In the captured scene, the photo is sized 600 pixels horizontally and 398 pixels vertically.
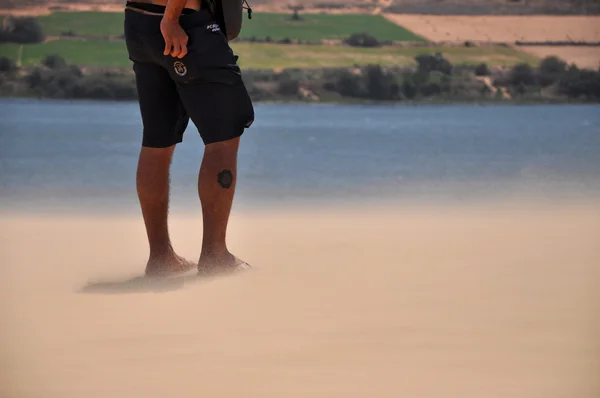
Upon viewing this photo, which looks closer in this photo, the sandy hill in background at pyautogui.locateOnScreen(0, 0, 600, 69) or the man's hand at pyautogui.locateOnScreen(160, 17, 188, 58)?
the man's hand at pyautogui.locateOnScreen(160, 17, 188, 58)

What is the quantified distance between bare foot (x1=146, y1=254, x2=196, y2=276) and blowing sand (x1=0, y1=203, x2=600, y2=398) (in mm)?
104

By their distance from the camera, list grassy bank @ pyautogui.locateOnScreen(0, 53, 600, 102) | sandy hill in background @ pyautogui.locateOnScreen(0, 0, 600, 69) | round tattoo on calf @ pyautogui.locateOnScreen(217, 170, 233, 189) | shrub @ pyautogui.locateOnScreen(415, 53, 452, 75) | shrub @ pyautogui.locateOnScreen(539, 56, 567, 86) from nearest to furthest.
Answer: round tattoo on calf @ pyautogui.locateOnScreen(217, 170, 233, 189) → sandy hill in background @ pyautogui.locateOnScreen(0, 0, 600, 69) → shrub @ pyautogui.locateOnScreen(539, 56, 567, 86) → grassy bank @ pyautogui.locateOnScreen(0, 53, 600, 102) → shrub @ pyautogui.locateOnScreen(415, 53, 452, 75)

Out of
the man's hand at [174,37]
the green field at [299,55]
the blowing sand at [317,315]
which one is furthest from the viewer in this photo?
the green field at [299,55]

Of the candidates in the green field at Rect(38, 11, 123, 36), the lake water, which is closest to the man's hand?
the lake water

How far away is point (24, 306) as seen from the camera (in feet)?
8.93

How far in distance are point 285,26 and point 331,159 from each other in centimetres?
930

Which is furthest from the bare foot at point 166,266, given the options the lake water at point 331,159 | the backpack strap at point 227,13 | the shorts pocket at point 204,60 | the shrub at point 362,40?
the shrub at point 362,40

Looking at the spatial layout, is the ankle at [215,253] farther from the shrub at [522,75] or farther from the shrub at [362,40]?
the shrub at [362,40]

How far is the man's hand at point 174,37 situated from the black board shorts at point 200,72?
30 millimetres

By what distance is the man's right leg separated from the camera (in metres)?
3.20

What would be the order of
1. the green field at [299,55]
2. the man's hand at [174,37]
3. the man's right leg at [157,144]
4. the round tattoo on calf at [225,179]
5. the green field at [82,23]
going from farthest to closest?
the green field at [299,55] → the green field at [82,23] → the man's right leg at [157,144] → the round tattoo on calf at [225,179] → the man's hand at [174,37]

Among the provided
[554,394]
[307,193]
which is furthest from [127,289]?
[307,193]

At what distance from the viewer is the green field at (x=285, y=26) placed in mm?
14859

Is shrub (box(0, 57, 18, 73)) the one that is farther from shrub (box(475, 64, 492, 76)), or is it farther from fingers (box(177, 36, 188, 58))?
fingers (box(177, 36, 188, 58))
